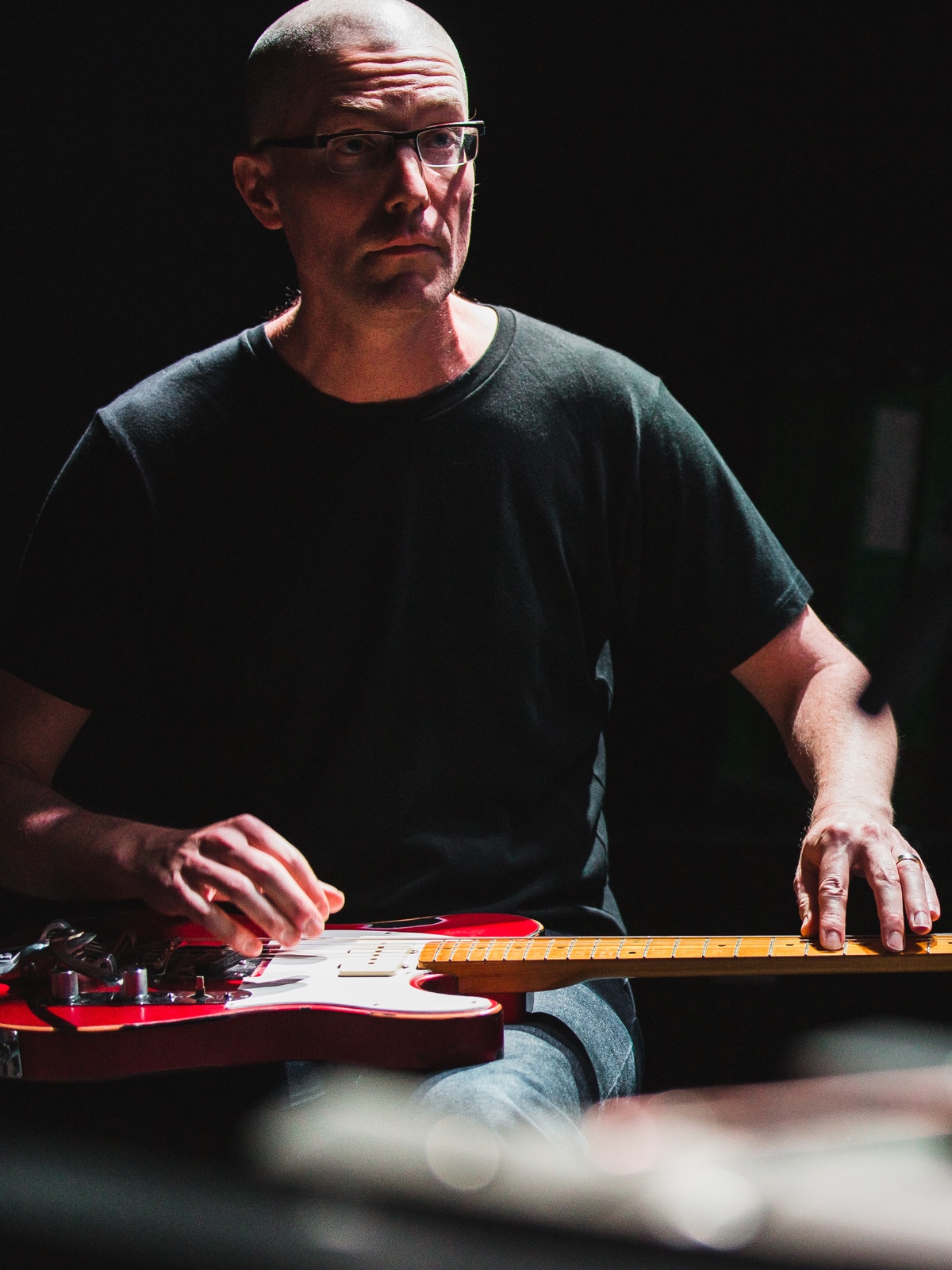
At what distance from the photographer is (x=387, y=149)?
164 centimetres

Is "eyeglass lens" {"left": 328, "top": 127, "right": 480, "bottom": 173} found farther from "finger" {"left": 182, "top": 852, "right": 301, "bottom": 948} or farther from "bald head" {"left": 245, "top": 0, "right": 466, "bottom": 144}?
"finger" {"left": 182, "top": 852, "right": 301, "bottom": 948}

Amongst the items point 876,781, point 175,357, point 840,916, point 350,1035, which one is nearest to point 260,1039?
point 350,1035

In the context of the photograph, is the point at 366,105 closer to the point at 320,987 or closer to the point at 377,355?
the point at 377,355

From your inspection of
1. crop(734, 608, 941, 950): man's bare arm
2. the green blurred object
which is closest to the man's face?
crop(734, 608, 941, 950): man's bare arm

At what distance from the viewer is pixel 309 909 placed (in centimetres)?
135

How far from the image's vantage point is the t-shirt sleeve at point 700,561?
173cm

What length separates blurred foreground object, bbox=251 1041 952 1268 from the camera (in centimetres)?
28

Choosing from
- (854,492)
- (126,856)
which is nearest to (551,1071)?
(126,856)

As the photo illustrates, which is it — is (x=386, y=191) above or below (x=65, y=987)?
above

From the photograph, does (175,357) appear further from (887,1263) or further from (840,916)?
(887,1263)

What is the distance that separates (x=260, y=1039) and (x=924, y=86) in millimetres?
1874

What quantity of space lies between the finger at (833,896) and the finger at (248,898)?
524 mm

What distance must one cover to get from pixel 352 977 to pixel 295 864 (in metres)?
0.14

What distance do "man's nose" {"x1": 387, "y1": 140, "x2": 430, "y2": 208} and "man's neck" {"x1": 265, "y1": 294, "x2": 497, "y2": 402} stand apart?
0.15 meters
